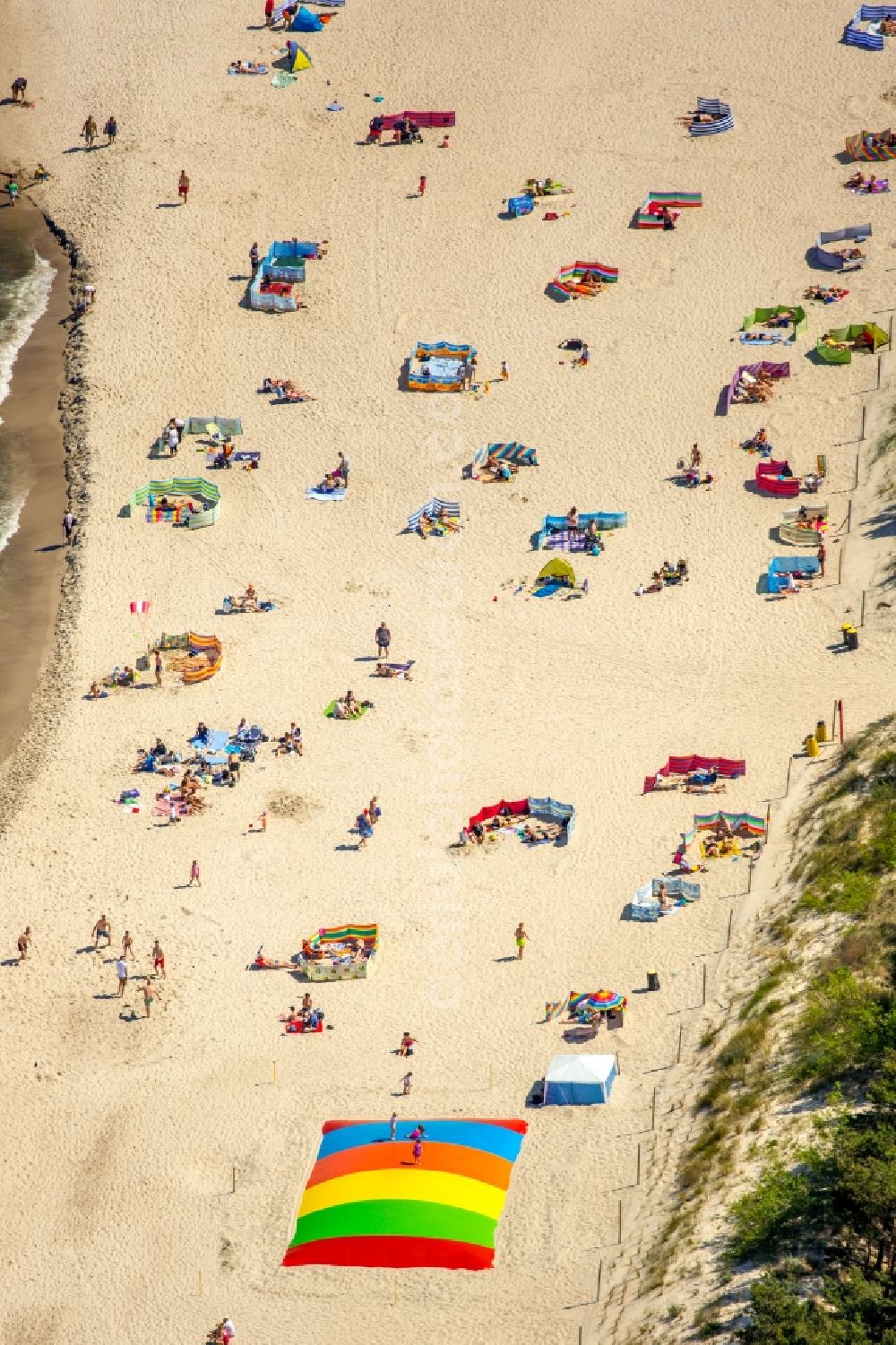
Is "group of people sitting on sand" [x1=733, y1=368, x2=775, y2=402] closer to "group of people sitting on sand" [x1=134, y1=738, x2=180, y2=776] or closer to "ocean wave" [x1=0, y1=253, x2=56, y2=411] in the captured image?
"group of people sitting on sand" [x1=134, y1=738, x2=180, y2=776]

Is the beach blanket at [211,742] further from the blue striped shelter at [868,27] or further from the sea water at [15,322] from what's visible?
the blue striped shelter at [868,27]

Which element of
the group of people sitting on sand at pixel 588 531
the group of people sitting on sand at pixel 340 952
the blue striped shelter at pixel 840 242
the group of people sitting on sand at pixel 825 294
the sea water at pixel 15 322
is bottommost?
the sea water at pixel 15 322

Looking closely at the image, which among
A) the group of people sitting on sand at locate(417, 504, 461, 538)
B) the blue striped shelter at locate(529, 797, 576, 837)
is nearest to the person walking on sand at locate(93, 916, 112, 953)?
the blue striped shelter at locate(529, 797, 576, 837)

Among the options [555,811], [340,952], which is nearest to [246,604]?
[555,811]

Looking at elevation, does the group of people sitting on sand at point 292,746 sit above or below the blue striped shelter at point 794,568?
below

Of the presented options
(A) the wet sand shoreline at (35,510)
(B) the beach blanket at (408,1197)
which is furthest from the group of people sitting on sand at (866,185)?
(B) the beach blanket at (408,1197)

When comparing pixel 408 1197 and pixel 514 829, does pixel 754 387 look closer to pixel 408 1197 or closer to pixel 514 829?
pixel 514 829

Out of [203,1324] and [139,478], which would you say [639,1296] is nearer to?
[203,1324]

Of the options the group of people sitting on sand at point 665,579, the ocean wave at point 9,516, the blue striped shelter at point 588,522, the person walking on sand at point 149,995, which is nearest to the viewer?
the person walking on sand at point 149,995
